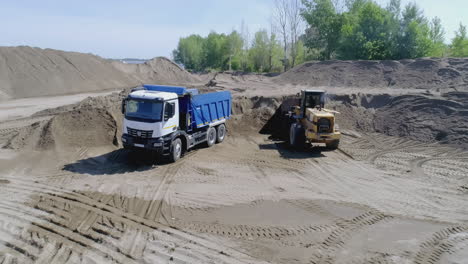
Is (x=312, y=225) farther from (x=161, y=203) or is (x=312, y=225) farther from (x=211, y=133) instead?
(x=211, y=133)

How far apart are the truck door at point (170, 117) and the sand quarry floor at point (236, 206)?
1449mm

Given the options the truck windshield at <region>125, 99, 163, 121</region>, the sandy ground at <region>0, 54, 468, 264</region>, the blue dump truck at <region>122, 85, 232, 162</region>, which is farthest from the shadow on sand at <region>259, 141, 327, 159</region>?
the truck windshield at <region>125, 99, 163, 121</region>

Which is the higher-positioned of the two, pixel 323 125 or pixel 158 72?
pixel 158 72

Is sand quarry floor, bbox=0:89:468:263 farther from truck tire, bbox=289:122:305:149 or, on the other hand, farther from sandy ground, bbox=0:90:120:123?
sandy ground, bbox=0:90:120:123

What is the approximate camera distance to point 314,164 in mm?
14336

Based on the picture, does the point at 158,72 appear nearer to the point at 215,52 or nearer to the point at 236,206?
the point at 215,52

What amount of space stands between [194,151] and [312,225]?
24.8 ft

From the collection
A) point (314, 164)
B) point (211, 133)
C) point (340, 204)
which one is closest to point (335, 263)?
point (340, 204)

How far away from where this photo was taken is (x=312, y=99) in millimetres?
16359

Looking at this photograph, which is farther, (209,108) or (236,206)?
(209,108)

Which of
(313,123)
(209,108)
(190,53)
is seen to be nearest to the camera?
(313,123)

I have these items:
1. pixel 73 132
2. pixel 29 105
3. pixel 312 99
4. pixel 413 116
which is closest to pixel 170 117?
pixel 73 132

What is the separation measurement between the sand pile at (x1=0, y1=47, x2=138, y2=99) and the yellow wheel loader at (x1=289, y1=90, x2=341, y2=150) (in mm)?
25545

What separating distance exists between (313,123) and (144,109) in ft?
22.2
